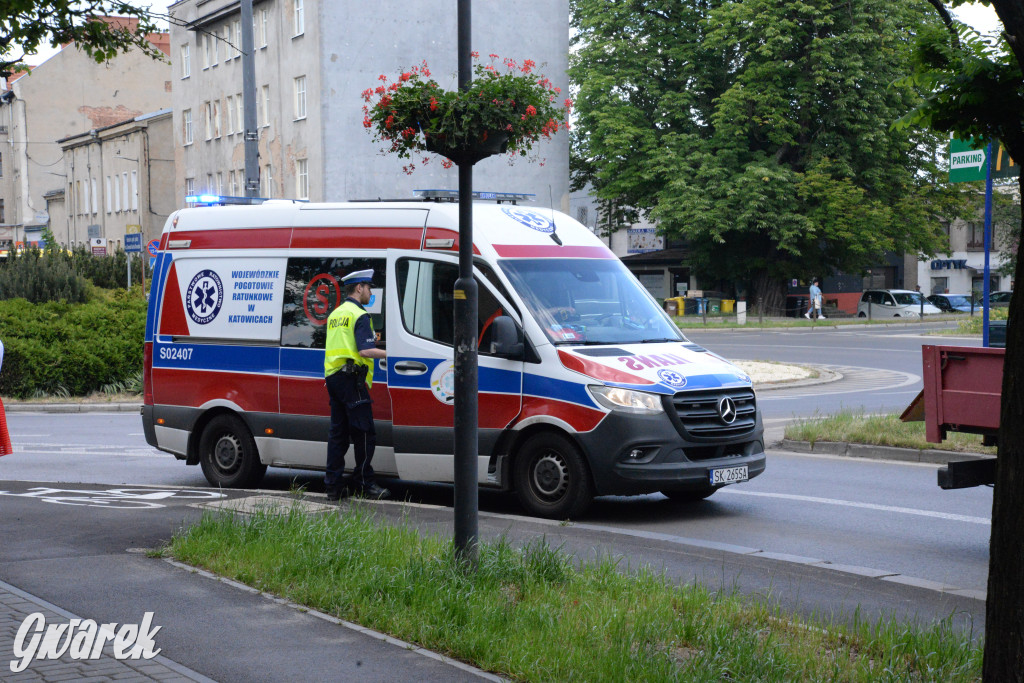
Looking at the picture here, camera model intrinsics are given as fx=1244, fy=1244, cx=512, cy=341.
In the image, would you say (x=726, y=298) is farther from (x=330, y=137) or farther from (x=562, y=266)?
(x=562, y=266)

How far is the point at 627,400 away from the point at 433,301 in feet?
6.41

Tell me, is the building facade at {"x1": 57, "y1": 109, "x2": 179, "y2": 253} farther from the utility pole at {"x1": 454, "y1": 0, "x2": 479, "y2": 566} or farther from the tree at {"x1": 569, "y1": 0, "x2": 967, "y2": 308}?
the utility pole at {"x1": 454, "y1": 0, "x2": 479, "y2": 566}

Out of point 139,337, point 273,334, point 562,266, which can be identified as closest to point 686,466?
point 562,266

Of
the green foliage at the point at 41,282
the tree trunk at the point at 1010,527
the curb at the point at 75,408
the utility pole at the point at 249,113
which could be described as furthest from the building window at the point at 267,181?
the tree trunk at the point at 1010,527

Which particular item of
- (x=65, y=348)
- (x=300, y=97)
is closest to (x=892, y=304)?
(x=300, y=97)

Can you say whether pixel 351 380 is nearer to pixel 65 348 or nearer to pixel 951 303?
pixel 65 348

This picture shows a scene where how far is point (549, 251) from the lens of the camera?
10594mm

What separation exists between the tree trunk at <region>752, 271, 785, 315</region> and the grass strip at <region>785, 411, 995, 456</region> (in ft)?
124

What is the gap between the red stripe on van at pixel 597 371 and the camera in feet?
31.2

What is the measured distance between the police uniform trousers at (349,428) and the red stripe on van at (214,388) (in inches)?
43.1

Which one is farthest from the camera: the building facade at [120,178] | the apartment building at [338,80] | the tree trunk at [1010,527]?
the building facade at [120,178]

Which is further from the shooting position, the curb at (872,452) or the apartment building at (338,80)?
the apartment building at (338,80)

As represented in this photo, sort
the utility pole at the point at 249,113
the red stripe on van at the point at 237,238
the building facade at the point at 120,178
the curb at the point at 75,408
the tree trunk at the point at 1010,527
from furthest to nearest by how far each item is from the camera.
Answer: the building facade at the point at 120,178 → the curb at the point at 75,408 → the utility pole at the point at 249,113 → the red stripe on van at the point at 237,238 → the tree trunk at the point at 1010,527

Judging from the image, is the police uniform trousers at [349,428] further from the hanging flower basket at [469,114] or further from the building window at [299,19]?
the building window at [299,19]
